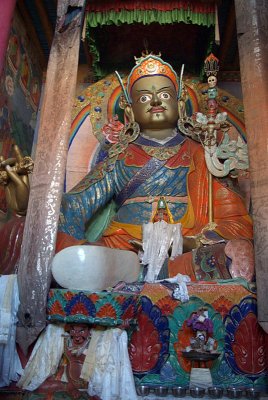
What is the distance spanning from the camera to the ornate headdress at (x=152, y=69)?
4.33 meters

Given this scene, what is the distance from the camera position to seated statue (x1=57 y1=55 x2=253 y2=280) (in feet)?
11.6

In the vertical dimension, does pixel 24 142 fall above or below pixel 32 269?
above

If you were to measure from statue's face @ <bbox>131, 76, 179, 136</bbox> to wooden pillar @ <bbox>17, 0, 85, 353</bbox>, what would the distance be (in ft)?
3.61

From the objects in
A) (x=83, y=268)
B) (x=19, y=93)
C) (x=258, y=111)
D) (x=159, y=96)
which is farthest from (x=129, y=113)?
(x=83, y=268)

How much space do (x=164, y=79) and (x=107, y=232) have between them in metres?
1.64

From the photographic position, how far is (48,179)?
112 inches

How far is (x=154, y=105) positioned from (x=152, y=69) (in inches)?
15.3

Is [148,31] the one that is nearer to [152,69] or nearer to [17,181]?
[152,69]

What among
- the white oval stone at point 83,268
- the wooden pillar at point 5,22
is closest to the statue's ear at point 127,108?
the wooden pillar at point 5,22

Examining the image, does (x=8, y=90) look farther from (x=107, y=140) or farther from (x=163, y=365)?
(x=163, y=365)

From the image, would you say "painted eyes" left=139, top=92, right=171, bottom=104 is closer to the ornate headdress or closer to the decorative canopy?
the ornate headdress

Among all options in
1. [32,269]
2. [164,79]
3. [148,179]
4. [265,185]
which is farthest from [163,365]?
[164,79]

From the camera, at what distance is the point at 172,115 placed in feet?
14.1

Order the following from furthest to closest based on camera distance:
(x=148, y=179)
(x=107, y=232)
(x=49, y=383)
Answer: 1. (x=148, y=179)
2. (x=107, y=232)
3. (x=49, y=383)
